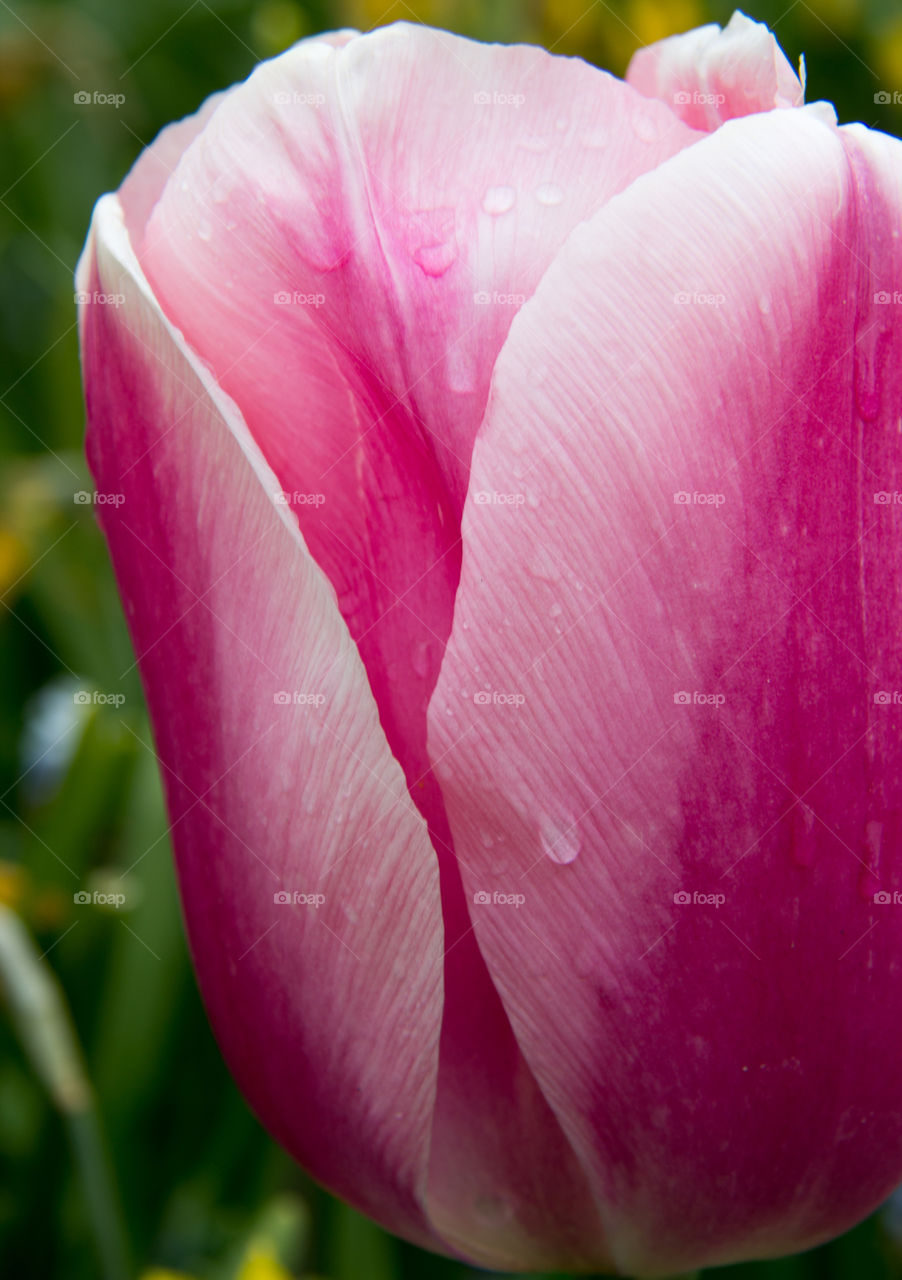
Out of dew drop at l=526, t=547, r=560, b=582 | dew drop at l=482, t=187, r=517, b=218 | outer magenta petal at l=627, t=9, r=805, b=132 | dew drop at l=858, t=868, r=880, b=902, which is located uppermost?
outer magenta petal at l=627, t=9, r=805, b=132

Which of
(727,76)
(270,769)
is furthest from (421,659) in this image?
(727,76)

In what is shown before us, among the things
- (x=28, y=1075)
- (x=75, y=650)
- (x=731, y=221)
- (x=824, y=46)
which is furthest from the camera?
(x=824, y=46)

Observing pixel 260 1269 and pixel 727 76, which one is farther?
pixel 260 1269

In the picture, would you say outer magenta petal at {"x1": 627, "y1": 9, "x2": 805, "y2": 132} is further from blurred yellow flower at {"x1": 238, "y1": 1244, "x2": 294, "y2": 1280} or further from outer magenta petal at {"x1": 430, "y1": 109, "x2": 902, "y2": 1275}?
blurred yellow flower at {"x1": 238, "y1": 1244, "x2": 294, "y2": 1280}

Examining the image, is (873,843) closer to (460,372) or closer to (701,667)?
(701,667)

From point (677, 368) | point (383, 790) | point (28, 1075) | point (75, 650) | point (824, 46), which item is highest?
point (824, 46)

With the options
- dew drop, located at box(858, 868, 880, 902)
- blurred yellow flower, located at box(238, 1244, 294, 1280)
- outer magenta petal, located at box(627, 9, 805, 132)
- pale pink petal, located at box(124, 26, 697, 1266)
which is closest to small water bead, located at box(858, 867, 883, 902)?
dew drop, located at box(858, 868, 880, 902)

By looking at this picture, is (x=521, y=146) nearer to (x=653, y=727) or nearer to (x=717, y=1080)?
(x=653, y=727)

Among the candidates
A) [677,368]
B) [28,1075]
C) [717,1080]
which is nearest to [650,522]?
[677,368]
